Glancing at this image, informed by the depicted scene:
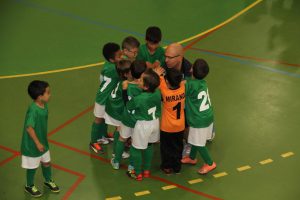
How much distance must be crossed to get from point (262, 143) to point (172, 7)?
20.4 feet

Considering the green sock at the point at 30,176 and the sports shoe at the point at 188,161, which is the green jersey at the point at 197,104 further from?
the green sock at the point at 30,176

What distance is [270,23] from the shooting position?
11406mm

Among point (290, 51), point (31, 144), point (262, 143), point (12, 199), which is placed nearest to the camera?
point (31, 144)

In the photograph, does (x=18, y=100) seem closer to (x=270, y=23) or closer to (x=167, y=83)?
(x=167, y=83)

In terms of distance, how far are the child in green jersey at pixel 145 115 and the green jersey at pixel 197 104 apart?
1.43ft

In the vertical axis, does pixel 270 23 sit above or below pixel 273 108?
above

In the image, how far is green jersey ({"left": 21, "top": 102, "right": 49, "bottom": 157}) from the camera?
217 inches

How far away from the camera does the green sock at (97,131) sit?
23.0ft

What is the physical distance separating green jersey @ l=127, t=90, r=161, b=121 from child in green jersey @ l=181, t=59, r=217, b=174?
0.46 meters

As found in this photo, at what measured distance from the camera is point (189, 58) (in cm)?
978

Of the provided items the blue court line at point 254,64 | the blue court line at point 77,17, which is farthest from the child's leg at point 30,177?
the blue court line at point 77,17

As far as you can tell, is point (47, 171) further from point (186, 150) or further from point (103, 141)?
point (186, 150)

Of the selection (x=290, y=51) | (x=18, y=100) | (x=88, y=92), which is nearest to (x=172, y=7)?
(x=290, y=51)

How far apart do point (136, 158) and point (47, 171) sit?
1248 millimetres
